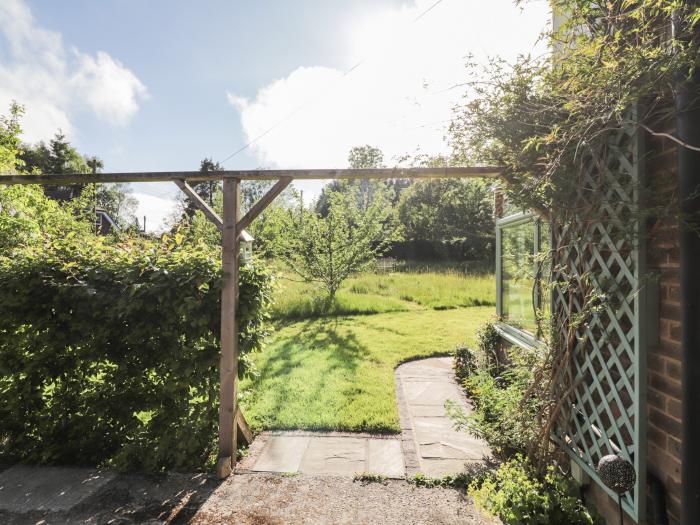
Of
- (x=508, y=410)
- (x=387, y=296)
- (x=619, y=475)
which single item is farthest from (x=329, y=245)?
(x=619, y=475)

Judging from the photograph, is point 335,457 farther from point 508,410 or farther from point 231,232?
point 231,232

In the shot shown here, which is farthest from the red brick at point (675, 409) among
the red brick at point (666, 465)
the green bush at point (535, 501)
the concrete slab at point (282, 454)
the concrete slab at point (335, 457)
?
the concrete slab at point (282, 454)

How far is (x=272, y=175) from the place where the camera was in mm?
3291

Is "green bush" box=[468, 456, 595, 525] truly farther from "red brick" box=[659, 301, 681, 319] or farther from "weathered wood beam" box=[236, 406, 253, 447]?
"weathered wood beam" box=[236, 406, 253, 447]

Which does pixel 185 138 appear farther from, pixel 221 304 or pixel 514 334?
pixel 514 334

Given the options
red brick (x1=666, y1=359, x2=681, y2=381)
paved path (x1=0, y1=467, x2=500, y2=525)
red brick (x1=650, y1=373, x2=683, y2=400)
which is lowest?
paved path (x1=0, y1=467, x2=500, y2=525)

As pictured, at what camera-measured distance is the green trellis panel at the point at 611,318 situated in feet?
6.00

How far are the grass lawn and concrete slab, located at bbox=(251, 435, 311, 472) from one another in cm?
26

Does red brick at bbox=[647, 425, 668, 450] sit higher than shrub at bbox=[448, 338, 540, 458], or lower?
higher

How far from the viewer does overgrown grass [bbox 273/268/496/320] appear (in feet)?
34.4

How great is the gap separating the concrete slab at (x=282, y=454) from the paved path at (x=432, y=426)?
1.02 meters

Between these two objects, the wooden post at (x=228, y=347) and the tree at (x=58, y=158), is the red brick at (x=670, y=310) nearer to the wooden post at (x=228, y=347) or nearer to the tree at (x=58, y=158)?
the wooden post at (x=228, y=347)

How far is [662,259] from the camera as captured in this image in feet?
5.98

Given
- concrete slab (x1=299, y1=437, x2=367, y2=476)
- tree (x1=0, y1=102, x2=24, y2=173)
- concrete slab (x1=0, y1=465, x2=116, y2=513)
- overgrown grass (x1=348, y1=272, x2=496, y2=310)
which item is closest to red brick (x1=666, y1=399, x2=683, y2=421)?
concrete slab (x1=299, y1=437, x2=367, y2=476)
